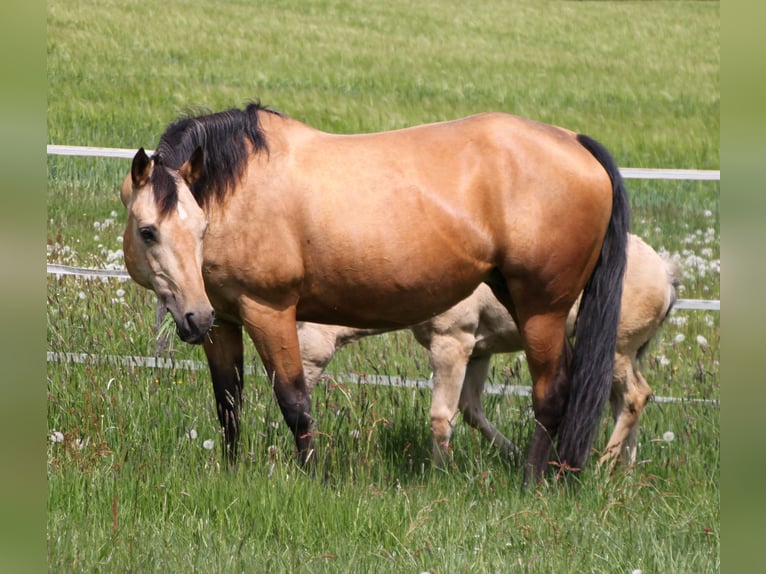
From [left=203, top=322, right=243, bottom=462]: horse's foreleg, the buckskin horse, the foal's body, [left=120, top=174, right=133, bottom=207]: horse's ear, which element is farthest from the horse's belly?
[left=120, top=174, right=133, bottom=207]: horse's ear

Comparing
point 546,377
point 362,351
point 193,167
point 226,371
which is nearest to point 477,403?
point 546,377

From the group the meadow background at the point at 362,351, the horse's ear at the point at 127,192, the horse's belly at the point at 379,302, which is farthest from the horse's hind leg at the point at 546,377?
the horse's ear at the point at 127,192

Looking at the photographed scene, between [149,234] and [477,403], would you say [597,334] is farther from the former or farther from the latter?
[149,234]

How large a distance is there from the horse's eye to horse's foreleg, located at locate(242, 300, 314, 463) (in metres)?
0.61

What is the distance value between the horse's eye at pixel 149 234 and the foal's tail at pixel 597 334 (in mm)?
2123

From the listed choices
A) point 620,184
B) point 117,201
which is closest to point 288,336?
point 620,184

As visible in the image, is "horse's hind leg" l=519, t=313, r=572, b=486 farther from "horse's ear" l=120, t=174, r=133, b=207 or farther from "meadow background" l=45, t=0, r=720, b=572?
"horse's ear" l=120, t=174, r=133, b=207

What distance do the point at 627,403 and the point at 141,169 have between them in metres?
2.82

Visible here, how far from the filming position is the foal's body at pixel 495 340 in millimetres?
5043

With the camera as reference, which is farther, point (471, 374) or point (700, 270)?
point (700, 270)

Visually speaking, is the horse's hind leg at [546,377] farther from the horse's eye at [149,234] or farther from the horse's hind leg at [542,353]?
the horse's eye at [149,234]
